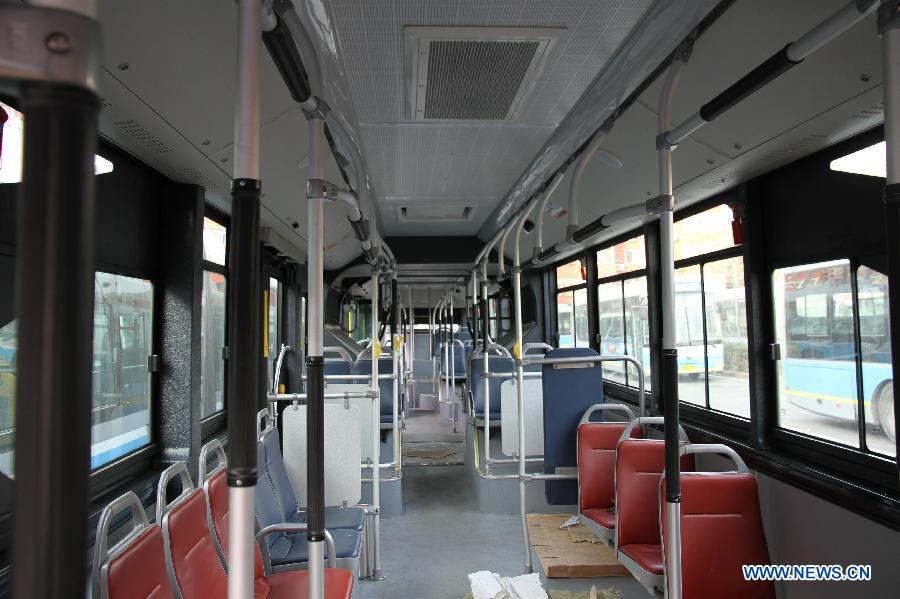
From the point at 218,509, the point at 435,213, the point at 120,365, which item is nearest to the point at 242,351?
the point at 218,509

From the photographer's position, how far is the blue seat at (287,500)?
315cm

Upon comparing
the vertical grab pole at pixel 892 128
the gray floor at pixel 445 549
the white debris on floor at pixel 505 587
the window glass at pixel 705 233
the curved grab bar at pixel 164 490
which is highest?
the window glass at pixel 705 233

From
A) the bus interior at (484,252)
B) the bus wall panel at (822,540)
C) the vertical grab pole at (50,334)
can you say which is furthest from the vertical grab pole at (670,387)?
the vertical grab pole at (50,334)

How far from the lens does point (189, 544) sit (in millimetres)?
1943

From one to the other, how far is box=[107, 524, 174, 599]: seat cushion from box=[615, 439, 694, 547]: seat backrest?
230cm

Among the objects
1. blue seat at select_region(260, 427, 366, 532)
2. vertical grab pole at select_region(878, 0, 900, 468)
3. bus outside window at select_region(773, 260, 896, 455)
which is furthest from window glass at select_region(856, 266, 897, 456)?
blue seat at select_region(260, 427, 366, 532)

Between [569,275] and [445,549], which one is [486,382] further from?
[569,275]

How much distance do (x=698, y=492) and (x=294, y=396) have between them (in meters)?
2.33

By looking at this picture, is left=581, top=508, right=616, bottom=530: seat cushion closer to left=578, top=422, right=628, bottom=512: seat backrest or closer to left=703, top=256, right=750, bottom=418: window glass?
left=578, top=422, right=628, bottom=512: seat backrest

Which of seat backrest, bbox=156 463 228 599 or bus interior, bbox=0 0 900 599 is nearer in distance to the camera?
bus interior, bbox=0 0 900 599

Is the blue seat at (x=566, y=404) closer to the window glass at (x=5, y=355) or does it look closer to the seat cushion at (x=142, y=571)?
the seat cushion at (x=142, y=571)

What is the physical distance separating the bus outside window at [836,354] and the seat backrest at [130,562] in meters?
2.96

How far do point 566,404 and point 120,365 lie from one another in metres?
2.86

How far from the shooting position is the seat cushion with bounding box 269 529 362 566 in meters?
2.85
